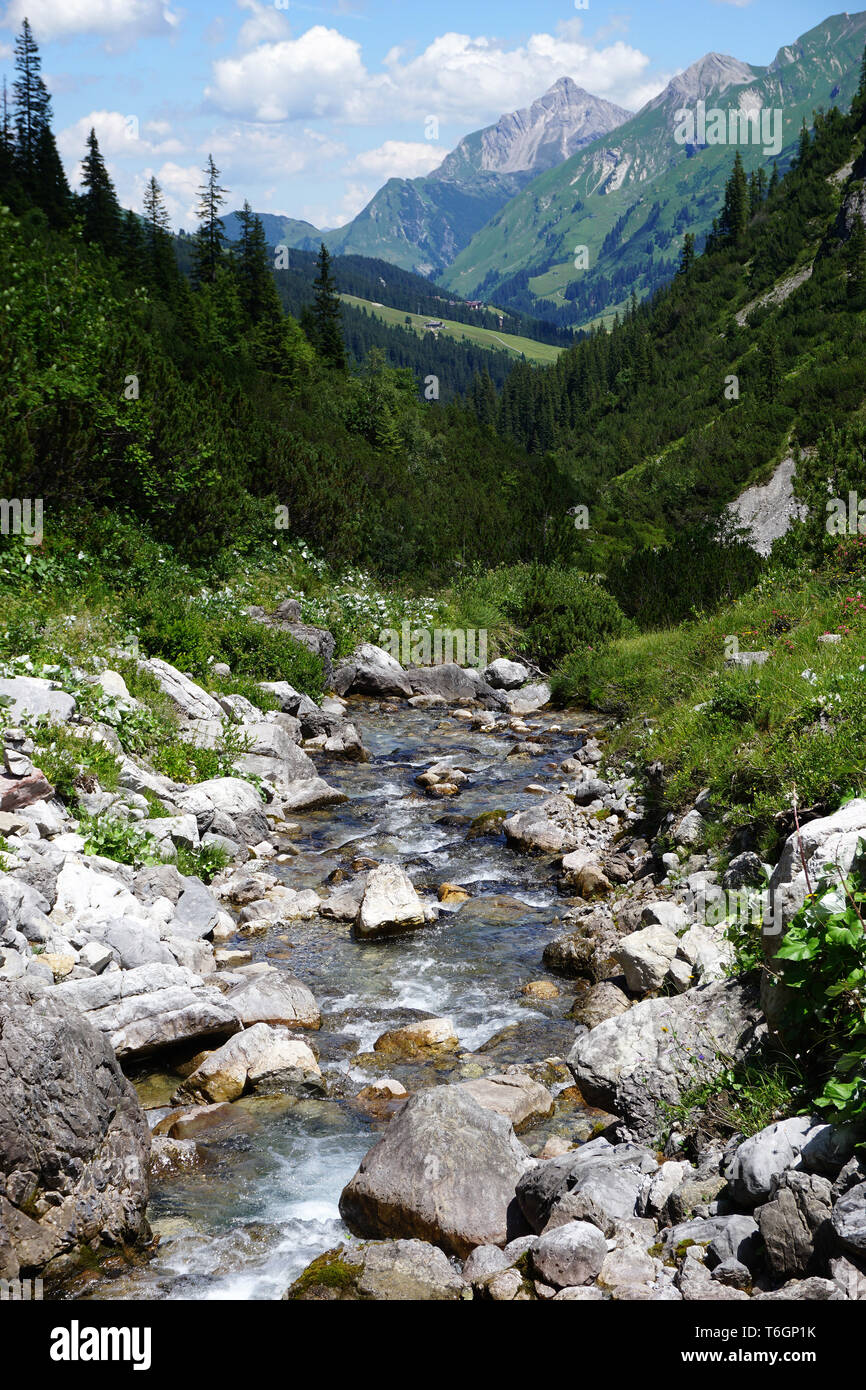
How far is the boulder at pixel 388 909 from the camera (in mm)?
10453

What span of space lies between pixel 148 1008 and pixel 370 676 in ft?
53.9

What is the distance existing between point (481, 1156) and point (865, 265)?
6921 cm

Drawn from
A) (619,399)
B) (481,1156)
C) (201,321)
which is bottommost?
(481,1156)

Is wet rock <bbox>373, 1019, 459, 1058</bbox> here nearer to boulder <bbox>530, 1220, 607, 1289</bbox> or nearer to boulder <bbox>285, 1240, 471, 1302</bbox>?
boulder <bbox>285, 1240, 471, 1302</bbox>

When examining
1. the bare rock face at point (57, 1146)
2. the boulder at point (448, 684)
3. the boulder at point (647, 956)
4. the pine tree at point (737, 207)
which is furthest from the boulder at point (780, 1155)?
the pine tree at point (737, 207)

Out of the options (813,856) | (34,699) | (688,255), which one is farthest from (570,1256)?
(688,255)

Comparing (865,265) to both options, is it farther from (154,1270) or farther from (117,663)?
(154,1270)

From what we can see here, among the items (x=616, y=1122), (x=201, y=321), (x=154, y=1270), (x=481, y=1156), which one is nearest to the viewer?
(x=154, y=1270)

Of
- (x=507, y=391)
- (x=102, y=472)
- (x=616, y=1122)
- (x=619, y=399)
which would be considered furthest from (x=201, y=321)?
(x=507, y=391)

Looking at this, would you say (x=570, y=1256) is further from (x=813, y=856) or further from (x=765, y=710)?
(x=765, y=710)

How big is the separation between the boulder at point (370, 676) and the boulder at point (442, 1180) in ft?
57.8

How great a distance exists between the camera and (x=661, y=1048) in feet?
21.2

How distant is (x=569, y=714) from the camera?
73.5 feet

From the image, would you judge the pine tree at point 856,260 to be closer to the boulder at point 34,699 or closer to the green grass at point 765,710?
the green grass at point 765,710
